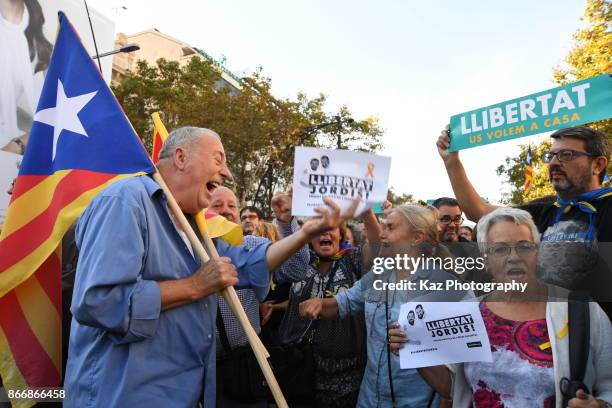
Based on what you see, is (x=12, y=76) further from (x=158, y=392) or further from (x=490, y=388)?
(x=490, y=388)

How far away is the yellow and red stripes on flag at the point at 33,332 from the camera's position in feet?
7.94

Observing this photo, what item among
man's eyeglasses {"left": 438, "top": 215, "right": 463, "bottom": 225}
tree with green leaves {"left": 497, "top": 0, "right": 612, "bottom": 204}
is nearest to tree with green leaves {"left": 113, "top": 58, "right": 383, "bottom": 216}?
tree with green leaves {"left": 497, "top": 0, "right": 612, "bottom": 204}

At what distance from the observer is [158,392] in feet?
6.23

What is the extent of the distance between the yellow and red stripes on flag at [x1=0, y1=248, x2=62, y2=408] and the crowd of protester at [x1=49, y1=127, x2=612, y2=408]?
458 mm

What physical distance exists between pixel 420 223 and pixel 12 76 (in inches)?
192

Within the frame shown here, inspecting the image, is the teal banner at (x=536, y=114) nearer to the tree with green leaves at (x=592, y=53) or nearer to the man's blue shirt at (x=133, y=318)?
the man's blue shirt at (x=133, y=318)

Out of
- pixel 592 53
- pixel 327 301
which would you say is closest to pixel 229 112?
pixel 592 53

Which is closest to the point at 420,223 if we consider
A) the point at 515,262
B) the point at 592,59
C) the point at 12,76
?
the point at 515,262

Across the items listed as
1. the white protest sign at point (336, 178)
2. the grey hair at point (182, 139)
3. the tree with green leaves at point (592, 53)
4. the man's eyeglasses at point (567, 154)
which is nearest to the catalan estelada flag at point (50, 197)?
the grey hair at point (182, 139)

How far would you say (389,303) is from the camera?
2.85 m

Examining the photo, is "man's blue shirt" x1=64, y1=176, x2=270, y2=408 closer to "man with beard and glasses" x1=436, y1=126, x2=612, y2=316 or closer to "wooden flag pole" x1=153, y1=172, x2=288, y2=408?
"wooden flag pole" x1=153, y1=172, x2=288, y2=408

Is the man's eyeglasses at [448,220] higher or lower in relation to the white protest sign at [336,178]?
higher

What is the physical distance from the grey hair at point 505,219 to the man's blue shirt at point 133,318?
4.54 feet

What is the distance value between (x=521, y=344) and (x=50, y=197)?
2.36m
